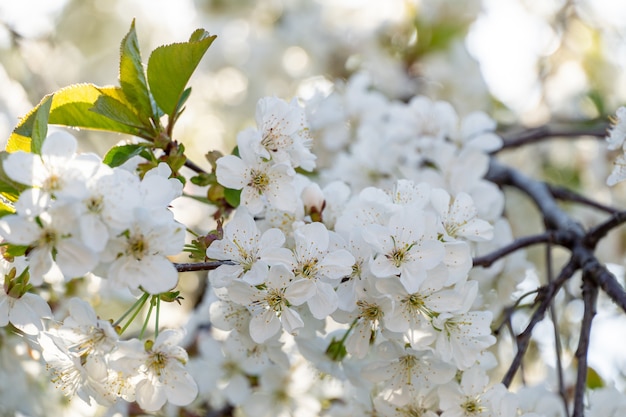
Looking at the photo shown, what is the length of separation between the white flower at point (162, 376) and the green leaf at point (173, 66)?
12.7 inches

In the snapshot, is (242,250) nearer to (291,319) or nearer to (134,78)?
(291,319)

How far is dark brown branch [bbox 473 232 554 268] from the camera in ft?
3.49

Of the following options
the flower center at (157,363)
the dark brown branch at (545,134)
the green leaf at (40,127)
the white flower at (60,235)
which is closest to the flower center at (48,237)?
the white flower at (60,235)

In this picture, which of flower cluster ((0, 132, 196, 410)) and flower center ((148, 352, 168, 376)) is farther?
flower center ((148, 352, 168, 376))

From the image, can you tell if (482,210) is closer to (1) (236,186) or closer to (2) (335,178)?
(2) (335,178)

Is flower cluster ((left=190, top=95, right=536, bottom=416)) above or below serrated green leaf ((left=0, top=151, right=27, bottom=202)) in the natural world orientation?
below

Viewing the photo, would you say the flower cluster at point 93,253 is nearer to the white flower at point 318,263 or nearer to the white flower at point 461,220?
the white flower at point 318,263

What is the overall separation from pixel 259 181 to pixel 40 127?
29 centimetres

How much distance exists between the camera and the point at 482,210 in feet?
4.10

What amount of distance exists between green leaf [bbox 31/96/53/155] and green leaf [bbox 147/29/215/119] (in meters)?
0.16

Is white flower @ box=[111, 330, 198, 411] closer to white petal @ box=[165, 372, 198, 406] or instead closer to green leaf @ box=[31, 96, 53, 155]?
white petal @ box=[165, 372, 198, 406]

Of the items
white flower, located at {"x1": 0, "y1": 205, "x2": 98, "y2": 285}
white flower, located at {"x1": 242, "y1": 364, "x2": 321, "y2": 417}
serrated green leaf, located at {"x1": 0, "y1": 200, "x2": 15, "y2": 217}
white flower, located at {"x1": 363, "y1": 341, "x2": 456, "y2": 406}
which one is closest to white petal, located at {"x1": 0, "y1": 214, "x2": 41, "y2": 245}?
white flower, located at {"x1": 0, "y1": 205, "x2": 98, "y2": 285}

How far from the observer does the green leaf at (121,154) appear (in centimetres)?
94

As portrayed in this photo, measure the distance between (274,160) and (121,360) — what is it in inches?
13.0
